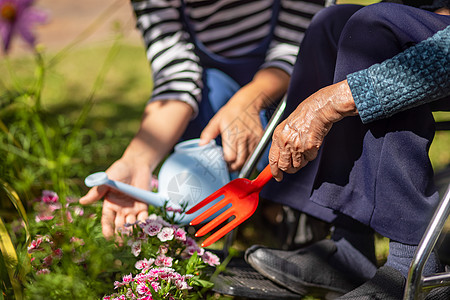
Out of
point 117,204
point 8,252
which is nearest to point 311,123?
point 117,204

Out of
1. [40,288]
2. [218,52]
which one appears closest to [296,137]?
[40,288]

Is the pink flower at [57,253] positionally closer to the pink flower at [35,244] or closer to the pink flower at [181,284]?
the pink flower at [35,244]

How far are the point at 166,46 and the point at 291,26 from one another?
18.3 inches

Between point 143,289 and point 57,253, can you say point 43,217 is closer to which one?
point 57,253

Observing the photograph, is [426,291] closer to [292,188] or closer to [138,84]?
[292,188]

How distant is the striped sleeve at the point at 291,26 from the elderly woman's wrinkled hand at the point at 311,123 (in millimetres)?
660

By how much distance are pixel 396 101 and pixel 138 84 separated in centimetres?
289

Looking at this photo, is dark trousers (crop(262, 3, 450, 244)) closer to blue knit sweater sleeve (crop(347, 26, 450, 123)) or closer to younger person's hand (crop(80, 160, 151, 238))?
blue knit sweater sleeve (crop(347, 26, 450, 123))

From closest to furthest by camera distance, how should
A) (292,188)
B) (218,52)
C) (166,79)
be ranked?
(292,188)
(166,79)
(218,52)

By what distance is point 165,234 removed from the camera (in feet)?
4.15

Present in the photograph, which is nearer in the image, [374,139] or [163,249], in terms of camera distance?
[374,139]

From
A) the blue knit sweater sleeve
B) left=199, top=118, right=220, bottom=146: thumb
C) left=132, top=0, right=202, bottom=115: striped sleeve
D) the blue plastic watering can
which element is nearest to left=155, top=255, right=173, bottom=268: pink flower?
the blue plastic watering can

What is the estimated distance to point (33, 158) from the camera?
188cm

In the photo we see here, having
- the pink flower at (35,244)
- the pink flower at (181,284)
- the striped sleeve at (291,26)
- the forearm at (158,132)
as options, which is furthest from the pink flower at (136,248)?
the striped sleeve at (291,26)
